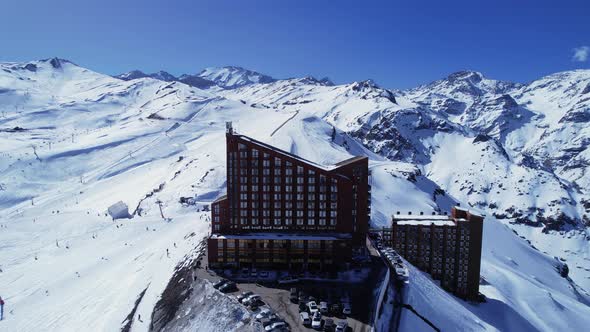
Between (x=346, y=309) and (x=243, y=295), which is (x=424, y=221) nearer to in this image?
(x=346, y=309)

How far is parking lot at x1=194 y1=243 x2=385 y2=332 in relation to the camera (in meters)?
52.4

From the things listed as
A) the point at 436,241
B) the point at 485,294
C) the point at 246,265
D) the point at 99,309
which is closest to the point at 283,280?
the point at 246,265

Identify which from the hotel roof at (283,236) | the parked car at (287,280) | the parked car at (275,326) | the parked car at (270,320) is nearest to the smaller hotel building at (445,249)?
the hotel roof at (283,236)

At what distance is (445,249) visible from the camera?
301 ft

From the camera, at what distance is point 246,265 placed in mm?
70250

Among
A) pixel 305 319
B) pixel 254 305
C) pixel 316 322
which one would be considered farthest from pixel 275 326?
pixel 254 305

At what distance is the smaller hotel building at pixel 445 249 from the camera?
91.2 metres

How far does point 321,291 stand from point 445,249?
4220 centimetres

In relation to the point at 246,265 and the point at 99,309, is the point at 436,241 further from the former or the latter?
the point at 99,309

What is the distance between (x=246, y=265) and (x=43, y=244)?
2274 inches

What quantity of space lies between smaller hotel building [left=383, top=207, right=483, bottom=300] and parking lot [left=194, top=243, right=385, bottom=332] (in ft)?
76.2

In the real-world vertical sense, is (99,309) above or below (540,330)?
above

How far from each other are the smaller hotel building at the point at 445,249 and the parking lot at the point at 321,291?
23.2 m

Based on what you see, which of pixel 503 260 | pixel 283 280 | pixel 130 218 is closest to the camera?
pixel 283 280
